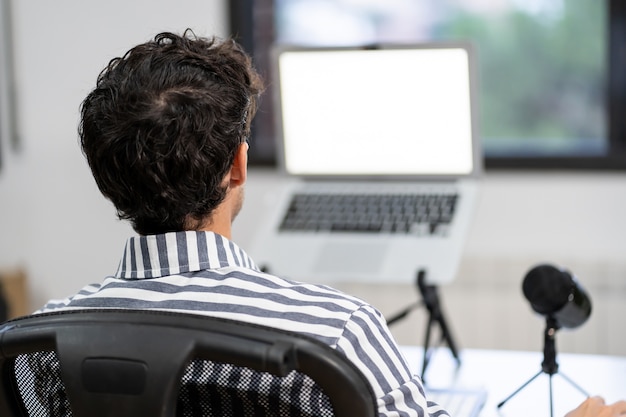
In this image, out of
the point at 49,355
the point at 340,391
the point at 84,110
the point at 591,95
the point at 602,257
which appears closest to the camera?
the point at 340,391

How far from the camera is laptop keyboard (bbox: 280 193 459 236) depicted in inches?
80.5

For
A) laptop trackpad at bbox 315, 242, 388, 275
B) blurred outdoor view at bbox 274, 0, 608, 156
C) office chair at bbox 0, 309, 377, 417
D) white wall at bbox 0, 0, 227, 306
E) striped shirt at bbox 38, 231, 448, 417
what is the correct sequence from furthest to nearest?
white wall at bbox 0, 0, 227, 306 < blurred outdoor view at bbox 274, 0, 608, 156 < laptop trackpad at bbox 315, 242, 388, 275 < striped shirt at bbox 38, 231, 448, 417 < office chair at bbox 0, 309, 377, 417

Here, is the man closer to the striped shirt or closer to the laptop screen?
the striped shirt

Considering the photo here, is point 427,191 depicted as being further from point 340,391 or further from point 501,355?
point 340,391

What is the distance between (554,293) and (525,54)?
1606 mm

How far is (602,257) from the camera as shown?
2.73m

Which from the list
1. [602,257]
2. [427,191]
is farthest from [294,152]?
[602,257]

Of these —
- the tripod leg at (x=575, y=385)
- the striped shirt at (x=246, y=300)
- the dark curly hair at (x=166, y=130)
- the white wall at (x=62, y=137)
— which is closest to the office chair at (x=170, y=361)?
the striped shirt at (x=246, y=300)

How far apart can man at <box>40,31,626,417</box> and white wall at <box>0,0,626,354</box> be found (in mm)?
1856

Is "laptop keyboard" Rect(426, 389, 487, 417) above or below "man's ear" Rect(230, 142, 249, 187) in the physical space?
below

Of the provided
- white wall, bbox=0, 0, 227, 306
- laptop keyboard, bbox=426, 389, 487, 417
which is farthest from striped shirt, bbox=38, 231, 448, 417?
white wall, bbox=0, 0, 227, 306

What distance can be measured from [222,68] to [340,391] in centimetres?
42

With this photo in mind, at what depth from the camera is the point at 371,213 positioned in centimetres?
212

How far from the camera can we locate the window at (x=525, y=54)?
2.86 m
